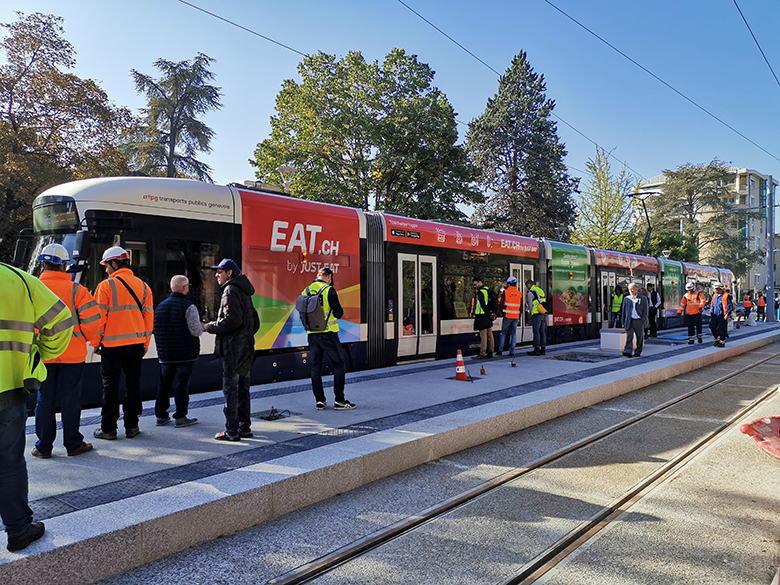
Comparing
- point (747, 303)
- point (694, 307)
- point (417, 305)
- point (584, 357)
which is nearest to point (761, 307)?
point (747, 303)

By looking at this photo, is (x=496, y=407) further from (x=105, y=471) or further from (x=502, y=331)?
(x=502, y=331)

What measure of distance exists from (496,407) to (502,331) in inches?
275

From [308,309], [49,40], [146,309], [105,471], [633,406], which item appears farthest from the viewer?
[49,40]

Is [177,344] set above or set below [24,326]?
below

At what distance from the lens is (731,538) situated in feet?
12.7

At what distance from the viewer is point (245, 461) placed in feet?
16.5

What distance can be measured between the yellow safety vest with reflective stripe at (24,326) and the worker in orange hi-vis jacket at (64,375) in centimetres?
152

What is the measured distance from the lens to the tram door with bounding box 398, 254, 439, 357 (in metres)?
11.7

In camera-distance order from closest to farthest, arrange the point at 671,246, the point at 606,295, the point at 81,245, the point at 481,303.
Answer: the point at 81,245 → the point at 481,303 → the point at 606,295 → the point at 671,246

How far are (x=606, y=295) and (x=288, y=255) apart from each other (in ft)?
46.6

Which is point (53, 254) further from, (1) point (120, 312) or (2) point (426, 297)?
(2) point (426, 297)

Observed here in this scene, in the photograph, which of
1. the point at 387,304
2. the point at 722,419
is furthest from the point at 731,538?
the point at 387,304

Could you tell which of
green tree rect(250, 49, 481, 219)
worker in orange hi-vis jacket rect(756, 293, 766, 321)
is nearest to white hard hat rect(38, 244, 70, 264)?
green tree rect(250, 49, 481, 219)

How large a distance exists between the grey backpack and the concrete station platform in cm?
109
